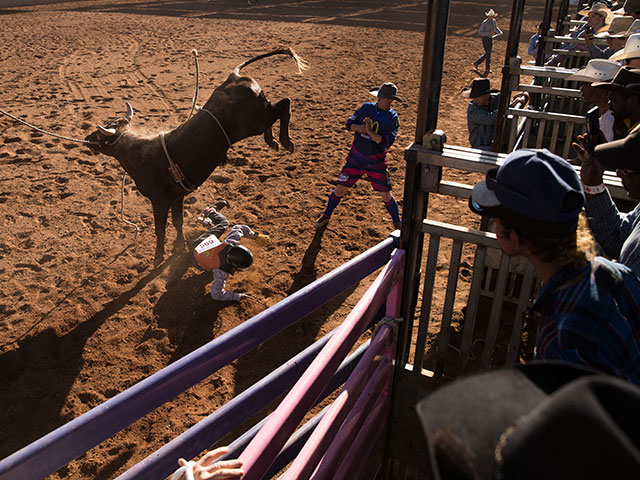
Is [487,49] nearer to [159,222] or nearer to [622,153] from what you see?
[159,222]

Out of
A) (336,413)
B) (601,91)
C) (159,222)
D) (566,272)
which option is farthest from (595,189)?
(159,222)

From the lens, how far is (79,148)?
28.1 ft

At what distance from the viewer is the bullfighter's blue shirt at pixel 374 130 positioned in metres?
5.54

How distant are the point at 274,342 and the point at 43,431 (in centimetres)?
196

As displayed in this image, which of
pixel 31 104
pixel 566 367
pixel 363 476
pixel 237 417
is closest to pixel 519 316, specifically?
pixel 363 476

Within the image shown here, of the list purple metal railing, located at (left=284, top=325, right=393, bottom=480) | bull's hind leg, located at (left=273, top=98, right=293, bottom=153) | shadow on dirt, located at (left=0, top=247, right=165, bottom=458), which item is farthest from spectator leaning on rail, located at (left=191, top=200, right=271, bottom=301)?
purple metal railing, located at (left=284, top=325, right=393, bottom=480)

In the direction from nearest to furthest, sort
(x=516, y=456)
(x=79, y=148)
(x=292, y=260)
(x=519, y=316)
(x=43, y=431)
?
(x=516, y=456)
(x=519, y=316)
(x=43, y=431)
(x=292, y=260)
(x=79, y=148)

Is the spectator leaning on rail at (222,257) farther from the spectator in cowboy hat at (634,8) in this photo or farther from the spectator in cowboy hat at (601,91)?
the spectator in cowboy hat at (634,8)

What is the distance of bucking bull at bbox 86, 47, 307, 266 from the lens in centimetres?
504

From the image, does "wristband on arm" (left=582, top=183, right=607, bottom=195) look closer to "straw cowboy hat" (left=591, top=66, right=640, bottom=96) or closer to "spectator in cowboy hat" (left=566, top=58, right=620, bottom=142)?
"straw cowboy hat" (left=591, top=66, right=640, bottom=96)

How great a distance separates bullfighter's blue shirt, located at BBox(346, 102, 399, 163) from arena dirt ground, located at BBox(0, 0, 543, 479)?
103 centimetres

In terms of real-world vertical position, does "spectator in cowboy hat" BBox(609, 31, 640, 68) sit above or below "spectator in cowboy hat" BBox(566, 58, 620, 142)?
above

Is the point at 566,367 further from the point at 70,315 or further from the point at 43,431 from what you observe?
the point at 70,315

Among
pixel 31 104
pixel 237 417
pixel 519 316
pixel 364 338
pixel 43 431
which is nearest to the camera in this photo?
pixel 237 417
